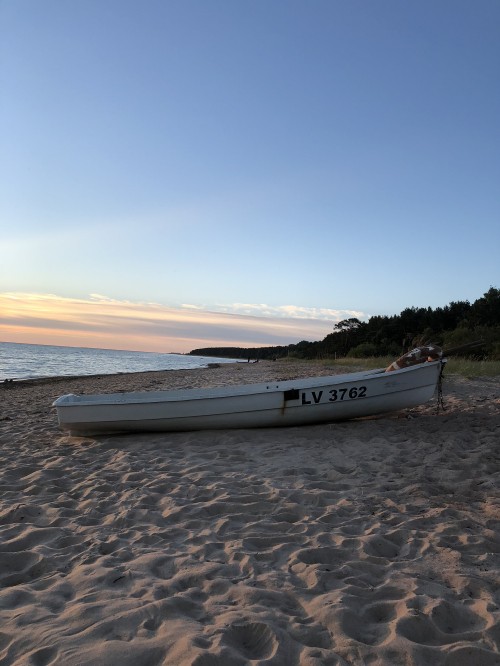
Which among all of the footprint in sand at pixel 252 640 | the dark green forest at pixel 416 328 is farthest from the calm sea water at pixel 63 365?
the footprint in sand at pixel 252 640

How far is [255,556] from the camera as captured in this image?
10.7 ft

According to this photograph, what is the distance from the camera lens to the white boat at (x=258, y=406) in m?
7.64

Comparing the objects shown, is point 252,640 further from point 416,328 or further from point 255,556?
point 416,328

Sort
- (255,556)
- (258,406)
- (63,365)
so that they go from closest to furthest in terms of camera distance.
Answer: (255,556) < (258,406) < (63,365)

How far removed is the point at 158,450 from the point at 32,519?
2.69 m

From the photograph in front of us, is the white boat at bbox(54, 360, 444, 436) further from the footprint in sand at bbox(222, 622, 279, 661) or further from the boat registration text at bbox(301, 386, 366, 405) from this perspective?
the footprint in sand at bbox(222, 622, 279, 661)

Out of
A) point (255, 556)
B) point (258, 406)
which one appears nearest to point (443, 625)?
point (255, 556)

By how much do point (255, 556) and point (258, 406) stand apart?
177 inches

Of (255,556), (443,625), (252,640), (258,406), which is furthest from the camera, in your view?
(258,406)

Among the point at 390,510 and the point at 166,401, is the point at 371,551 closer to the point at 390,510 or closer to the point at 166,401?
the point at 390,510

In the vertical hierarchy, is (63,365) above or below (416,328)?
below

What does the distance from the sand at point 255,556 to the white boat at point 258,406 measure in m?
1.14

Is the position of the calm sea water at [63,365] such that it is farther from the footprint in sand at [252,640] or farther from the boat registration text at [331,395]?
the footprint in sand at [252,640]

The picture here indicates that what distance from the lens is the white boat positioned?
764 centimetres
